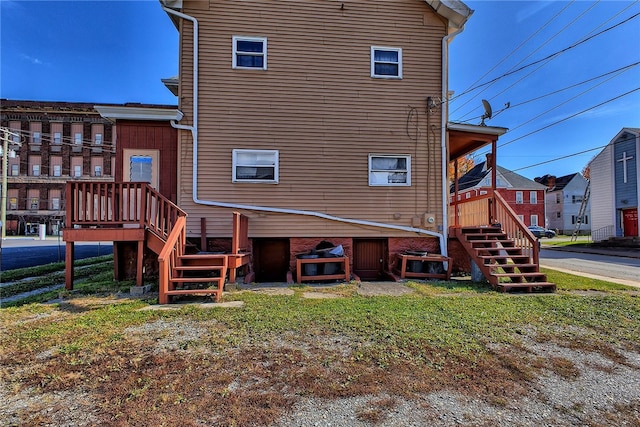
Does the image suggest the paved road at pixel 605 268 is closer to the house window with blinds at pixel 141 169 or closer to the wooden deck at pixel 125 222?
the wooden deck at pixel 125 222

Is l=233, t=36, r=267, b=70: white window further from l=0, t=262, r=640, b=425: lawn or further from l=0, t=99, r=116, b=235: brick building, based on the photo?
l=0, t=99, r=116, b=235: brick building

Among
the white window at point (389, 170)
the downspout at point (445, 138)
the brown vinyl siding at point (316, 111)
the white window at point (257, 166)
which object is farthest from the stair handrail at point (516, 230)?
the white window at point (257, 166)

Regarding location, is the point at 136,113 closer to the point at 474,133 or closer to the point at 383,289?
the point at 383,289

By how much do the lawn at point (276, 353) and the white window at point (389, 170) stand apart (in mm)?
3781

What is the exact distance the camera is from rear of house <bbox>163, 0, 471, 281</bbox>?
26.0 feet

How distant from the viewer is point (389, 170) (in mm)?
8523

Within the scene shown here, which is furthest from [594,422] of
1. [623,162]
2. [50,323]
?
[623,162]

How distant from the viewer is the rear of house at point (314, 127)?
7.93m

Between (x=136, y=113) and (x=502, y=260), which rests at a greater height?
(x=136, y=113)

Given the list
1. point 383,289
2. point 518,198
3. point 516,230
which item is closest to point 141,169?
point 383,289

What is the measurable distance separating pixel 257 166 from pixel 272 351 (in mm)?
5515

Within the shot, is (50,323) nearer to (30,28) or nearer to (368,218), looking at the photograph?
(368,218)

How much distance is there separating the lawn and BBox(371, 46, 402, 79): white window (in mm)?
6049

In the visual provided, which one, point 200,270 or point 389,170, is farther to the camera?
point 389,170
